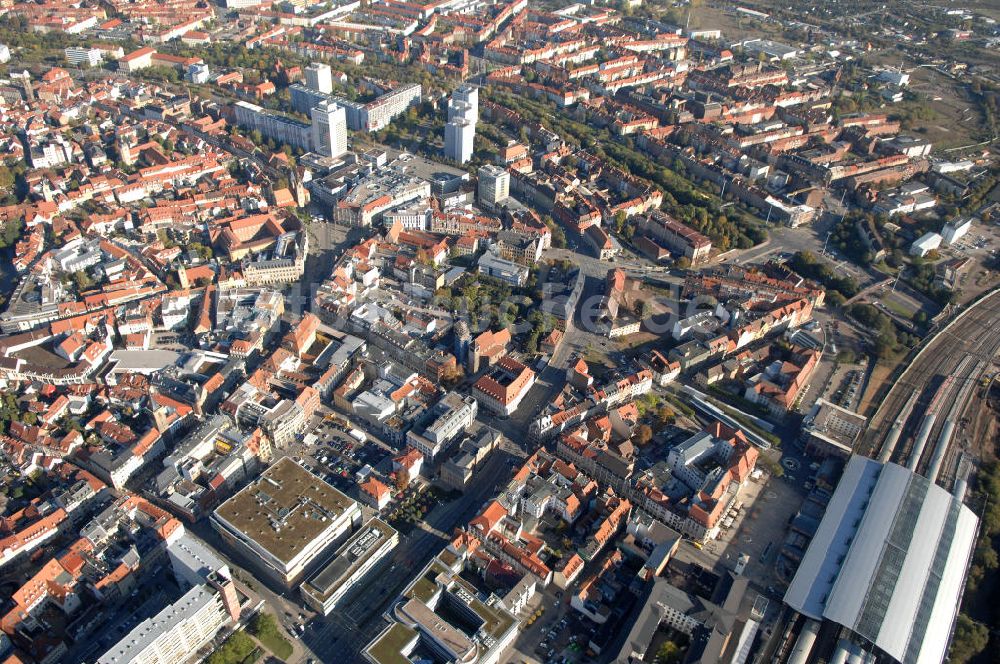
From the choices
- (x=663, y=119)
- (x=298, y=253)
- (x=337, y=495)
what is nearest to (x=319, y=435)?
(x=337, y=495)

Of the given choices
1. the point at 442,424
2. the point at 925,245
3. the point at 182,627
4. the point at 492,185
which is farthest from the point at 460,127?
the point at 182,627

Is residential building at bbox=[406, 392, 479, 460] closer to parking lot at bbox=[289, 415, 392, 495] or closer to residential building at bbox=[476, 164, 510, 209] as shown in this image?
parking lot at bbox=[289, 415, 392, 495]

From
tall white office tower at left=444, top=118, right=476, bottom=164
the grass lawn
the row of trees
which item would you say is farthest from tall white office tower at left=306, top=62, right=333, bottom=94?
the grass lawn

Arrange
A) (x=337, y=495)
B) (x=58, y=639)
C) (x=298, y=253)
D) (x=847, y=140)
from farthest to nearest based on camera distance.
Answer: (x=847, y=140) → (x=298, y=253) → (x=337, y=495) → (x=58, y=639)

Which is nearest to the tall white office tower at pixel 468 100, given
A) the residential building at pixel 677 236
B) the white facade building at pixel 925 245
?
the residential building at pixel 677 236

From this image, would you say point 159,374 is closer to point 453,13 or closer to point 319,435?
point 319,435

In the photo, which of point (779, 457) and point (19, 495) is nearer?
point (19, 495)
